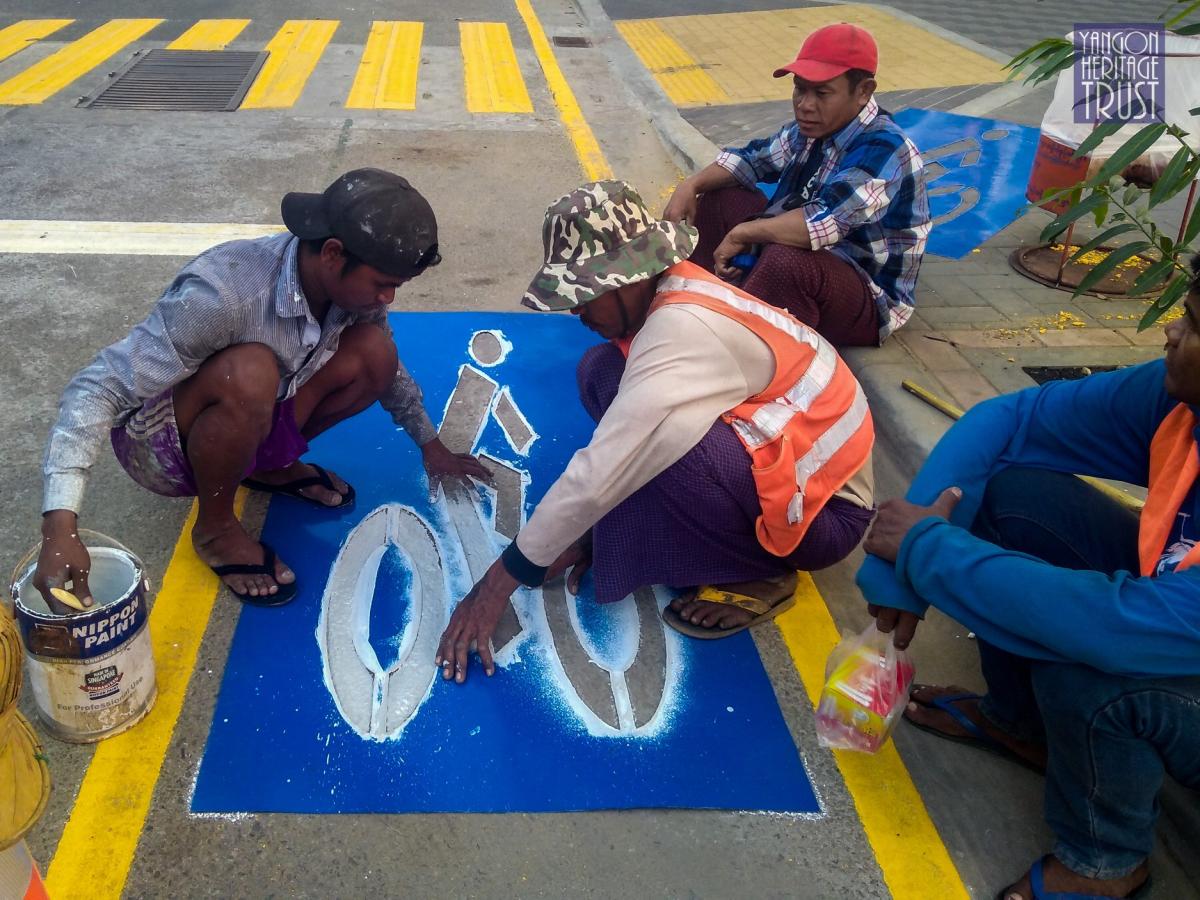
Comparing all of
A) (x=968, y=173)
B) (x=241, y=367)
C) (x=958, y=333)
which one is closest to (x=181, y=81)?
(x=968, y=173)

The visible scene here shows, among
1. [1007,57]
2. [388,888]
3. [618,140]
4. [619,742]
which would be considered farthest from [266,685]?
[1007,57]

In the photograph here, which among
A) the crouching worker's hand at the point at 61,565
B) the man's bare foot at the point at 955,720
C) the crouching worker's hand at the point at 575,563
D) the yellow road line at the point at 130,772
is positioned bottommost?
the man's bare foot at the point at 955,720

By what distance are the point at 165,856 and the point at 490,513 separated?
4.61 feet

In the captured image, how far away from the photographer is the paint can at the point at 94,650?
2072 millimetres

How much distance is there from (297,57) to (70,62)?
1640 mm

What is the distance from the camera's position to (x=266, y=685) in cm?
249

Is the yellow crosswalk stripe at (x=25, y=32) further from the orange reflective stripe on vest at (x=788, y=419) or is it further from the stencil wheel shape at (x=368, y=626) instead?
the orange reflective stripe on vest at (x=788, y=419)

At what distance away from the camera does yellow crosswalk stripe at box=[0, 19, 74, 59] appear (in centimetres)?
773

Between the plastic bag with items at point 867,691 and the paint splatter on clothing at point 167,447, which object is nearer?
the plastic bag with items at point 867,691

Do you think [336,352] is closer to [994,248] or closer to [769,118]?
[994,248]

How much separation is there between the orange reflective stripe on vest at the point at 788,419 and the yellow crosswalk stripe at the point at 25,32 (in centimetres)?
733

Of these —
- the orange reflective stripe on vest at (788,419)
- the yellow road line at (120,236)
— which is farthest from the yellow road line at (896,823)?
the yellow road line at (120,236)

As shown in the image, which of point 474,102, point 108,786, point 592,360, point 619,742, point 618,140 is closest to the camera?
point 108,786

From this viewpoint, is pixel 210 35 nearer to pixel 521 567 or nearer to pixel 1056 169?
pixel 1056 169
